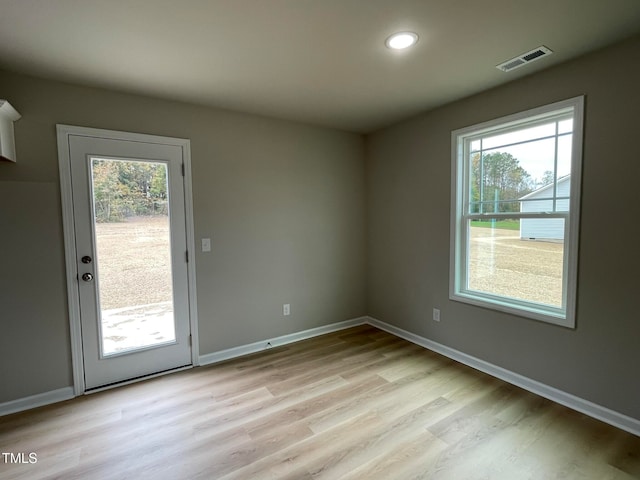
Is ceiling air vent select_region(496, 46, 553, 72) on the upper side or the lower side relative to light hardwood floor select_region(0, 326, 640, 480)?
upper

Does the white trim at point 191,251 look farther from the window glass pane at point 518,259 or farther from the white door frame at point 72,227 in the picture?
the window glass pane at point 518,259

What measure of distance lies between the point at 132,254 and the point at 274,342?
1.69 m

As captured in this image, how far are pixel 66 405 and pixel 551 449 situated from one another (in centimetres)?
337

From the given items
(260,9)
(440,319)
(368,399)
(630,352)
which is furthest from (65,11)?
(630,352)

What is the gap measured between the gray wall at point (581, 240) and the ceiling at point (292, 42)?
209mm

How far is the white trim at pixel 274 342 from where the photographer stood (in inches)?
121

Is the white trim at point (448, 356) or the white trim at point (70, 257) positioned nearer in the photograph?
the white trim at point (448, 356)

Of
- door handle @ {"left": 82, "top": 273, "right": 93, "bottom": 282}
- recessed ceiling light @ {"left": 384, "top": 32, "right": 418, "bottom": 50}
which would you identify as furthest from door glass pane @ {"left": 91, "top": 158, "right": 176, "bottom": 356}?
recessed ceiling light @ {"left": 384, "top": 32, "right": 418, "bottom": 50}

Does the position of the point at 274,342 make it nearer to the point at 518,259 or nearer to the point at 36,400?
the point at 36,400

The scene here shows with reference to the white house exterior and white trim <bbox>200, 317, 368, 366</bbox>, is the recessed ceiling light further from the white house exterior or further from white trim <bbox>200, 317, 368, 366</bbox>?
white trim <bbox>200, 317, 368, 366</bbox>

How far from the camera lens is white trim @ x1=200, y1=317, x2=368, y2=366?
306 centimetres

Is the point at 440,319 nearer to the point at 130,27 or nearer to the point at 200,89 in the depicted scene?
the point at 200,89

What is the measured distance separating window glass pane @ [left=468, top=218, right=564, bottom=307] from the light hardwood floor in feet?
2.59

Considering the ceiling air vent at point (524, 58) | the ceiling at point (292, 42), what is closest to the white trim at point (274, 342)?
the ceiling at point (292, 42)
